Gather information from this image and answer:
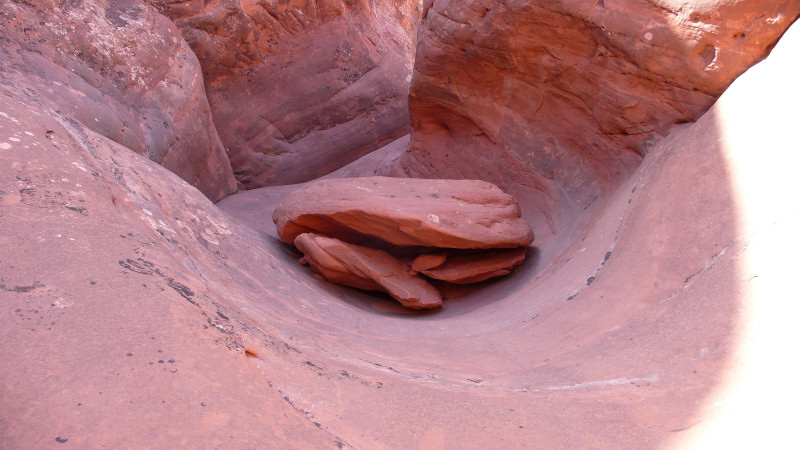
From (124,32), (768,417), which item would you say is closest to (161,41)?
(124,32)

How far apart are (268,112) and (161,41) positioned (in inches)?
61.4

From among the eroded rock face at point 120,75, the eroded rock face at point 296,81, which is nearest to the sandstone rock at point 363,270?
the eroded rock face at point 120,75

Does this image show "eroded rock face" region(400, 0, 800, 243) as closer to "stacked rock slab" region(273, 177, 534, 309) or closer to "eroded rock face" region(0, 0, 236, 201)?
"stacked rock slab" region(273, 177, 534, 309)

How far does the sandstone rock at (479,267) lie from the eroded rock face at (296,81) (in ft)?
9.42

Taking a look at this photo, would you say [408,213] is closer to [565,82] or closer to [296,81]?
[565,82]

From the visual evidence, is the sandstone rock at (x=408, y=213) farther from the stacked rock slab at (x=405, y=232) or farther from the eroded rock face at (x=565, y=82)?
the eroded rock face at (x=565, y=82)

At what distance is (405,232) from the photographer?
360cm

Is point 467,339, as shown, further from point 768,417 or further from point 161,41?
point 161,41

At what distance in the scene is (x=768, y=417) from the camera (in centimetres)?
132

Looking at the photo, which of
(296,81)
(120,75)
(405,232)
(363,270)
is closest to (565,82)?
(405,232)

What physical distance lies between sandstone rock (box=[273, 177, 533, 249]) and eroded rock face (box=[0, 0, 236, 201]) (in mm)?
1175

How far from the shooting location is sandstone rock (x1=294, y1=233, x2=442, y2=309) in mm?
3719

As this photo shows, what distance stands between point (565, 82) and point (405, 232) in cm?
144

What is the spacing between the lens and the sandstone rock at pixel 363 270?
372 centimetres
